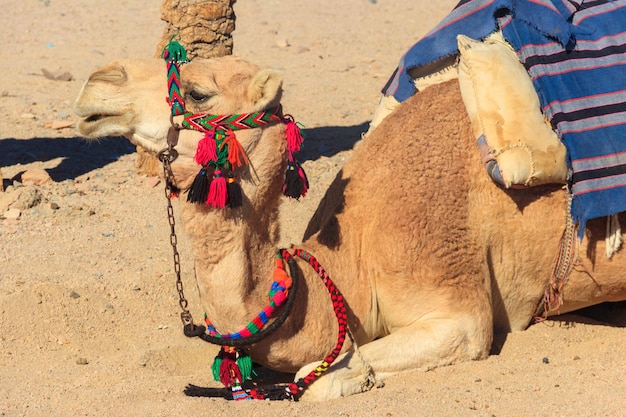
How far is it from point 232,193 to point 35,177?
15.6 ft

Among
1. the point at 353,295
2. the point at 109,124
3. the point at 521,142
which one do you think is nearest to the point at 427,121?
the point at 521,142

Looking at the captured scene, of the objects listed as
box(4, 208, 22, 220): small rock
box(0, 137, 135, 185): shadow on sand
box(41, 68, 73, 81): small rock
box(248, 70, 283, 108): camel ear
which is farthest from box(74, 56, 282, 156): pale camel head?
box(41, 68, 73, 81): small rock

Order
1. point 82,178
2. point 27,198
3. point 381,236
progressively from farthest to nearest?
point 82,178
point 27,198
point 381,236

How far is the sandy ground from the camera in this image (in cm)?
466

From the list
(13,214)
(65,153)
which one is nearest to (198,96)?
(13,214)

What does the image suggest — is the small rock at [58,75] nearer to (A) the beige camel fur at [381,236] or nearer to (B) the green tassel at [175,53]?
(A) the beige camel fur at [381,236]

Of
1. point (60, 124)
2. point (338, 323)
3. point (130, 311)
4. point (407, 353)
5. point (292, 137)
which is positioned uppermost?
point (292, 137)

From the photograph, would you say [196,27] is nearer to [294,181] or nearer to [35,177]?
[35,177]

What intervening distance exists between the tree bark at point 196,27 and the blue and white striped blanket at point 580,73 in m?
3.61

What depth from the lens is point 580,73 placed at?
5352 millimetres

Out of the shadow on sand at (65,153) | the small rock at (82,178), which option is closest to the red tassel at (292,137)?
the small rock at (82,178)

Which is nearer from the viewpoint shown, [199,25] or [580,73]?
[580,73]

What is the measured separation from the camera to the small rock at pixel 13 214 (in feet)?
25.1

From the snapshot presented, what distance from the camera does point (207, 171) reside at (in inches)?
175
